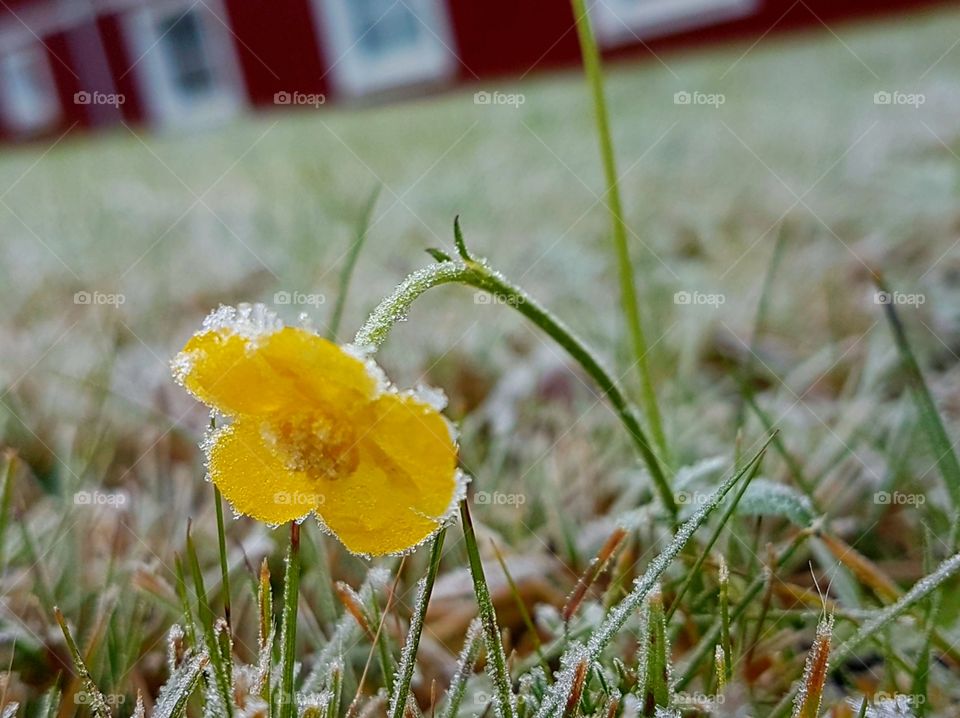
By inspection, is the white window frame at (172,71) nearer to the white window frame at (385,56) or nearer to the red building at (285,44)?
the red building at (285,44)

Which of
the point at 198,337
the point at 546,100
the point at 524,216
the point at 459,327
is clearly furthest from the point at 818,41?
the point at 198,337

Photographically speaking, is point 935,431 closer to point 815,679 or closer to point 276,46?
point 815,679

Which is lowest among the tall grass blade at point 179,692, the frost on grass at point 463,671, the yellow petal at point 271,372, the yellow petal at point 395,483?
the tall grass blade at point 179,692

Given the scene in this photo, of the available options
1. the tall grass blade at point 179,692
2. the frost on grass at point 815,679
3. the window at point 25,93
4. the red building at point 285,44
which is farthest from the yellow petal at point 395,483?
the window at point 25,93

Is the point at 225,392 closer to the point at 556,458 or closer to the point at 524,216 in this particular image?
the point at 556,458

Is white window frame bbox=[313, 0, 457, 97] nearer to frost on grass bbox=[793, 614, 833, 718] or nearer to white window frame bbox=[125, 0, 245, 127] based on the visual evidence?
white window frame bbox=[125, 0, 245, 127]

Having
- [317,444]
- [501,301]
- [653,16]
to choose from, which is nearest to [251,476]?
[317,444]

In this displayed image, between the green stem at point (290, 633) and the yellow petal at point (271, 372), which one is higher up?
the yellow petal at point (271, 372)
